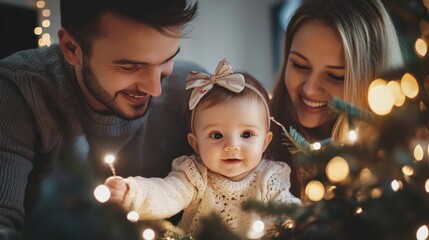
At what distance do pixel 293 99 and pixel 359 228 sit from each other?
0.56m

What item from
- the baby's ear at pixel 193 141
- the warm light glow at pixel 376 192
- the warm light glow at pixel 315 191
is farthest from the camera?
the baby's ear at pixel 193 141

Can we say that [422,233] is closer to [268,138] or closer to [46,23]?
[268,138]

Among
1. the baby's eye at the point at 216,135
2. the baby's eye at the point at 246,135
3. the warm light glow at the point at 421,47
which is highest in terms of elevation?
the warm light glow at the point at 421,47

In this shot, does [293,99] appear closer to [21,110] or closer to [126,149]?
[126,149]

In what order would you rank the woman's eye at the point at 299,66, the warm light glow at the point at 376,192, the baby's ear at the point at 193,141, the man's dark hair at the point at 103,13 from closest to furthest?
the warm light glow at the point at 376,192, the man's dark hair at the point at 103,13, the baby's ear at the point at 193,141, the woman's eye at the point at 299,66

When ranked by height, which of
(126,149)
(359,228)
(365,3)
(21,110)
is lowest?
(126,149)

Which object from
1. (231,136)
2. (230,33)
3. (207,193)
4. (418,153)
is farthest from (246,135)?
(230,33)

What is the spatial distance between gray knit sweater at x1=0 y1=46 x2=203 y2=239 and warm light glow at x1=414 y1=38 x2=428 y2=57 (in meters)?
0.58

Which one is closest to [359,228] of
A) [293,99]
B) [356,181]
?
[356,181]

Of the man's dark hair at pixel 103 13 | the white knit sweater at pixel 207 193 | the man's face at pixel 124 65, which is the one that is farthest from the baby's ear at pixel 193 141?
the man's dark hair at pixel 103 13

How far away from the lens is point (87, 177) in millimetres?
636

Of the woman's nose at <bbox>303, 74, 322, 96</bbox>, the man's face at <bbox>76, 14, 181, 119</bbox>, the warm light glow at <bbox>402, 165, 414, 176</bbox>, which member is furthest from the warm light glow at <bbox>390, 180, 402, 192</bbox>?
the man's face at <bbox>76, 14, 181, 119</bbox>

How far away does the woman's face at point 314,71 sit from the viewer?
1144mm

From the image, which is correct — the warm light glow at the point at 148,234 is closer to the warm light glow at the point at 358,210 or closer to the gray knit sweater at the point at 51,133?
the gray knit sweater at the point at 51,133
